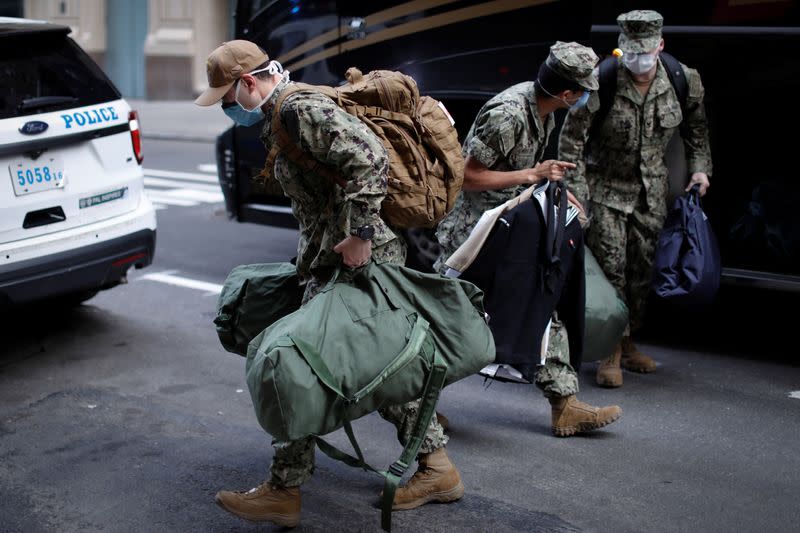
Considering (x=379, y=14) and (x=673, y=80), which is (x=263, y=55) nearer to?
(x=673, y=80)

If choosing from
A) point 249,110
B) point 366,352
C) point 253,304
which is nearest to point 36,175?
point 253,304

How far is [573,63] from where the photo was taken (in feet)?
13.8

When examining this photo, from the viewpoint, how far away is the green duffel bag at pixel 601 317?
4.77 meters

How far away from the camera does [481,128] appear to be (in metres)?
4.30

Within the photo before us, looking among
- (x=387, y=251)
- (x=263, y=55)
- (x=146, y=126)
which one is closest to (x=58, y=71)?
(x=263, y=55)

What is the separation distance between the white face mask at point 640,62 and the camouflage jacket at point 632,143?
0.06m

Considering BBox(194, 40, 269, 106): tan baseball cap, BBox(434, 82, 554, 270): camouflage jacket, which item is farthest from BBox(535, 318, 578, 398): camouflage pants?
BBox(194, 40, 269, 106): tan baseball cap

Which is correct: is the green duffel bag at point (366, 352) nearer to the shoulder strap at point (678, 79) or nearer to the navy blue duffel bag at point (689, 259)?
the navy blue duffel bag at point (689, 259)

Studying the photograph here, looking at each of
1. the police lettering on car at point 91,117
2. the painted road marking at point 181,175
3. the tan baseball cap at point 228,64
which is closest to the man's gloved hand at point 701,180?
the tan baseball cap at point 228,64

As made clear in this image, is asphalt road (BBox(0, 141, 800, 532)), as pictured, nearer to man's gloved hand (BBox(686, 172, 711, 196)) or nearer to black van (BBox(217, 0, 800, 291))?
black van (BBox(217, 0, 800, 291))

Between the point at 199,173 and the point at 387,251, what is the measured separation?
1011 centimetres

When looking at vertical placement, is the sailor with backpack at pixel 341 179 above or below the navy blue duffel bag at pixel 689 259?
above

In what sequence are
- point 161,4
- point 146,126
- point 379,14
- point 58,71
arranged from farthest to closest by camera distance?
point 161,4
point 146,126
point 379,14
point 58,71

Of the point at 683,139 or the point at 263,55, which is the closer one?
the point at 263,55
